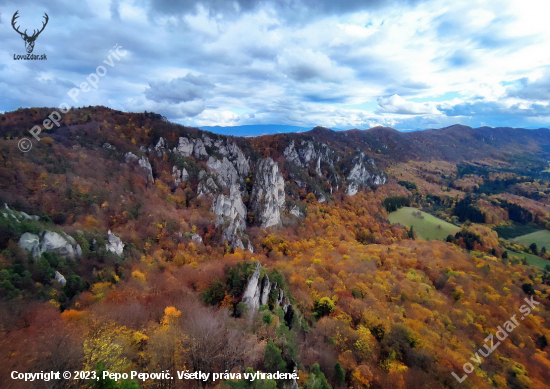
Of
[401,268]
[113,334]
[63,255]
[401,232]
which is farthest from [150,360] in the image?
[401,232]

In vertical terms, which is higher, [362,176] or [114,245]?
[362,176]

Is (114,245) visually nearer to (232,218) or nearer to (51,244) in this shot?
(51,244)

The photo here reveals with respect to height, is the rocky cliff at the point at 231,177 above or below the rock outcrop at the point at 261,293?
above

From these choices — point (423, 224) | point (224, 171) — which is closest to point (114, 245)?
point (224, 171)

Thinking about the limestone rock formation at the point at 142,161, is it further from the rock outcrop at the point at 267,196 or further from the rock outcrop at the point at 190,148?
the rock outcrop at the point at 267,196

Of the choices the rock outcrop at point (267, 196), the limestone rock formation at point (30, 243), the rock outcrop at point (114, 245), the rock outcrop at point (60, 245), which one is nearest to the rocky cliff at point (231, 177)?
the rock outcrop at point (267, 196)

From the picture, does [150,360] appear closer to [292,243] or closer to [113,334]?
[113,334]

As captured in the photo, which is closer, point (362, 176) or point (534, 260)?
point (534, 260)
